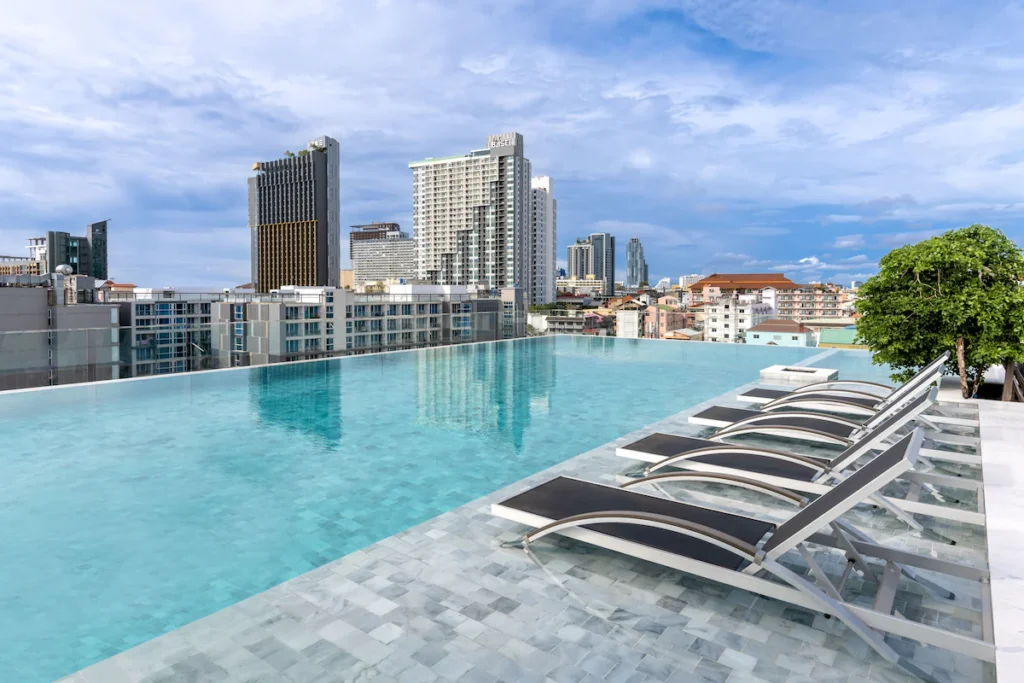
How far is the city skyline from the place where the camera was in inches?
941

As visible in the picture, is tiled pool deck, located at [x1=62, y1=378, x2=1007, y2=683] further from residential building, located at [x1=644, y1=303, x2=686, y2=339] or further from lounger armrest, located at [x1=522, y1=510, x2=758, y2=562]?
residential building, located at [x1=644, y1=303, x2=686, y2=339]

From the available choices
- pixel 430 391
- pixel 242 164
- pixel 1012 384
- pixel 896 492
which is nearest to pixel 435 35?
pixel 430 391

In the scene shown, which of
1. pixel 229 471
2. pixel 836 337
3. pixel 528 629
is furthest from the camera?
pixel 836 337

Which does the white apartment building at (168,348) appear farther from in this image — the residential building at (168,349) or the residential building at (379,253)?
the residential building at (379,253)

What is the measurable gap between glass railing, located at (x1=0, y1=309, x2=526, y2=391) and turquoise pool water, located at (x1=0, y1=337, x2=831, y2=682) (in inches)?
28.0

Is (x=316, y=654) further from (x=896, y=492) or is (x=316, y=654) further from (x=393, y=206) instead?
(x=393, y=206)

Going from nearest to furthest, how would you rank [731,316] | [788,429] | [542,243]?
[788,429] → [731,316] → [542,243]

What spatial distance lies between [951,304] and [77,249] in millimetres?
107093

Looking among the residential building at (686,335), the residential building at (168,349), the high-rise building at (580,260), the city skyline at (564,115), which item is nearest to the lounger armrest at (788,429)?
the city skyline at (564,115)

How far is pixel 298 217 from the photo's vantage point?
4567 inches

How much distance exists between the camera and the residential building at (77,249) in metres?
83.8

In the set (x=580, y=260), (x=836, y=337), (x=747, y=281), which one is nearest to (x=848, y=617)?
(x=836, y=337)

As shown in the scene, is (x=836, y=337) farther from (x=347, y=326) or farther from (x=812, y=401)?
(x=347, y=326)

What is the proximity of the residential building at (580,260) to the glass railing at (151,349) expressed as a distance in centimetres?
17957
